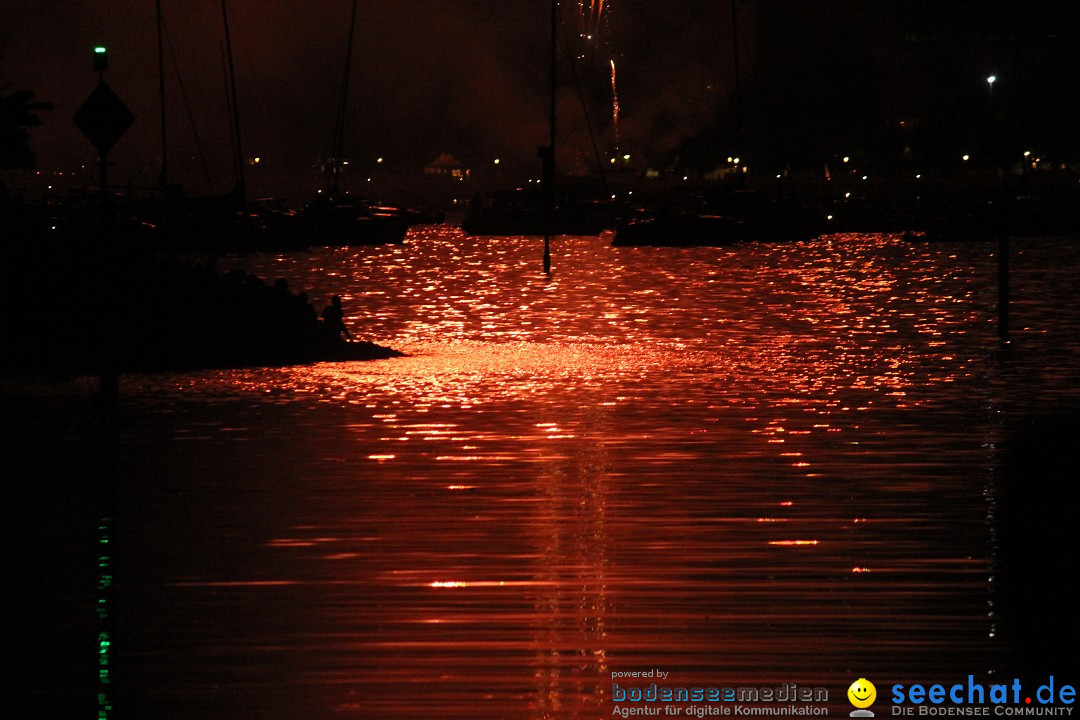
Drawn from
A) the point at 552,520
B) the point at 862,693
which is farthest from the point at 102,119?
the point at 862,693

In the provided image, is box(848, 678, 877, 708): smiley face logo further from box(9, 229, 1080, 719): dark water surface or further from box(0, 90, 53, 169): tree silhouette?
box(0, 90, 53, 169): tree silhouette

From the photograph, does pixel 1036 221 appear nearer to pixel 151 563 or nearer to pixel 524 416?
pixel 524 416

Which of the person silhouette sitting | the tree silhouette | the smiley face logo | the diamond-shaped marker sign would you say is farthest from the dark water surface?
the tree silhouette

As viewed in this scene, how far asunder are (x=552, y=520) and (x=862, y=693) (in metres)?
4.21

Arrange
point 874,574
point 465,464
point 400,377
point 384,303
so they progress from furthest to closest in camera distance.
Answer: point 384,303
point 400,377
point 465,464
point 874,574

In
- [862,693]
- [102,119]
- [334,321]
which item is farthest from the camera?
[334,321]

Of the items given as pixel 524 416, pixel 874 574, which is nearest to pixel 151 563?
pixel 874 574

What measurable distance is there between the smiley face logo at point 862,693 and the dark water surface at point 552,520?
81 mm

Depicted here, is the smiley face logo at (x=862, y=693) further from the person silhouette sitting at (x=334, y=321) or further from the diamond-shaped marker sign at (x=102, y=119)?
the person silhouette sitting at (x=334, y=321)

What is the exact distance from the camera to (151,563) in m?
9.75

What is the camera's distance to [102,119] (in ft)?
48.7

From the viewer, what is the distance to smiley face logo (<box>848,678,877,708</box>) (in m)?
6.98

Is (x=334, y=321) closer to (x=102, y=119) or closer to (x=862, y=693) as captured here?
(x=102, y=119)

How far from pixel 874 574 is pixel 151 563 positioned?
4.33 metres
